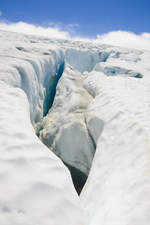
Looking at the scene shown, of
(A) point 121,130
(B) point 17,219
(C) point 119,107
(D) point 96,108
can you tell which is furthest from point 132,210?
(D) point 96,108

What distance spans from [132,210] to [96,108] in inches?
143

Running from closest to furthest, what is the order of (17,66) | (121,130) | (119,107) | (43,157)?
(43,157), (121,130), (119,107), (17,66)

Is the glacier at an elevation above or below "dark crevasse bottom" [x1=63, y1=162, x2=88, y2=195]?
above

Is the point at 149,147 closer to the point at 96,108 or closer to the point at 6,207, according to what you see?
the point at 6,207

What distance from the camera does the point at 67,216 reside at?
139cm

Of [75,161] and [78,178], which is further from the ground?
[75,161]

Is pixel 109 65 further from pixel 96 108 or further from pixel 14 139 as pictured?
pixel 14 139

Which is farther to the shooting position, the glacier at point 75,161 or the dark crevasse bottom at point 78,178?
the dark crevasse bottom at point 78,178

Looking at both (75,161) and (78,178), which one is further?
(75,161)

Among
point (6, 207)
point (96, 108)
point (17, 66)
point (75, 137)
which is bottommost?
point (75, 137)

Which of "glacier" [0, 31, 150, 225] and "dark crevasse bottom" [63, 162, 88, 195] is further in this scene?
"dark crevasse bottom" [63, 162, 88, 195]

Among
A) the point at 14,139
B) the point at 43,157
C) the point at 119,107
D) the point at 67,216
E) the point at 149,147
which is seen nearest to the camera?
the point at 67,216

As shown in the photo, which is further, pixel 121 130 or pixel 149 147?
pixel 121 130

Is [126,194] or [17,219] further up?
[17,219]
